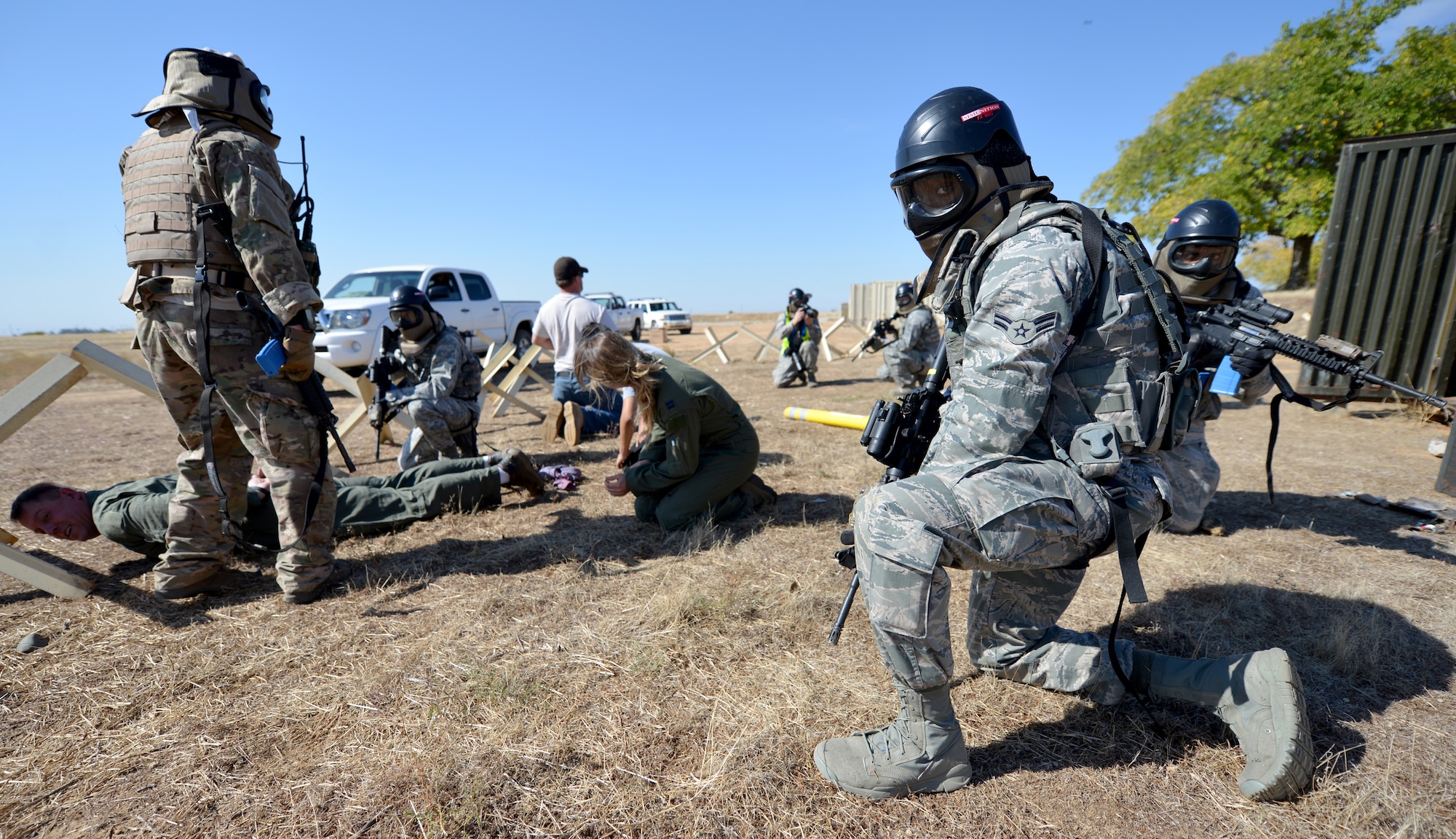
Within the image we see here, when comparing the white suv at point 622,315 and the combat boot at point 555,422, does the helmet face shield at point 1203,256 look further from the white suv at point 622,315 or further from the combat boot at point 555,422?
the white suv at point 622,315

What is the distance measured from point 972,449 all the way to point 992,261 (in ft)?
1.80

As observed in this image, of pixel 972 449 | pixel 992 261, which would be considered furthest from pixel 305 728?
pixel 992 261

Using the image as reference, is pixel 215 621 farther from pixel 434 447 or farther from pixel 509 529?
pixel 434 447

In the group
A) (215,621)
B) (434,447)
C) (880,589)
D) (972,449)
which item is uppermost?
(972,449)

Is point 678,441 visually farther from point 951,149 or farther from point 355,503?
point 951,149

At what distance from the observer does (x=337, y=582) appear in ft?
11.1

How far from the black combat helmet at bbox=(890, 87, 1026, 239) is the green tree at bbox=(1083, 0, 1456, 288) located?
19.3 meters

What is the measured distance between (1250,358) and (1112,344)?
8.79 ft

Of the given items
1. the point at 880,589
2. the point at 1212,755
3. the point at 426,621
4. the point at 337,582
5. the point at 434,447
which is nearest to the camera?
the point at 880,589

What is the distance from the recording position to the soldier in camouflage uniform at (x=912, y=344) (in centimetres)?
859

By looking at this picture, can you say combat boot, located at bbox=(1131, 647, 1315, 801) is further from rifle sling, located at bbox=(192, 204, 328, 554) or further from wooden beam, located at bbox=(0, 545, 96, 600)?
wooden beam, located at bbox=(0, 545, 96, 600)

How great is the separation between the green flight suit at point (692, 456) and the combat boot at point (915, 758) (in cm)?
230

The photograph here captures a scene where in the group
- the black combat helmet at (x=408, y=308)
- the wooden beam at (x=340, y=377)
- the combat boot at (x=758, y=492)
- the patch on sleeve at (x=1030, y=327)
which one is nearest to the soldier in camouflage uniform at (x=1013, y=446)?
the patch on sleeve at (x=1030, y=327)

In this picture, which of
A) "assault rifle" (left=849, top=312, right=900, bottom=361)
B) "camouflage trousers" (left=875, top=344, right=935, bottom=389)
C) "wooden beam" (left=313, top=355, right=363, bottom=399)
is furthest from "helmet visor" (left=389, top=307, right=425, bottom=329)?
"assault rifle" (left=849, top=312, right=900, bottom=361)
